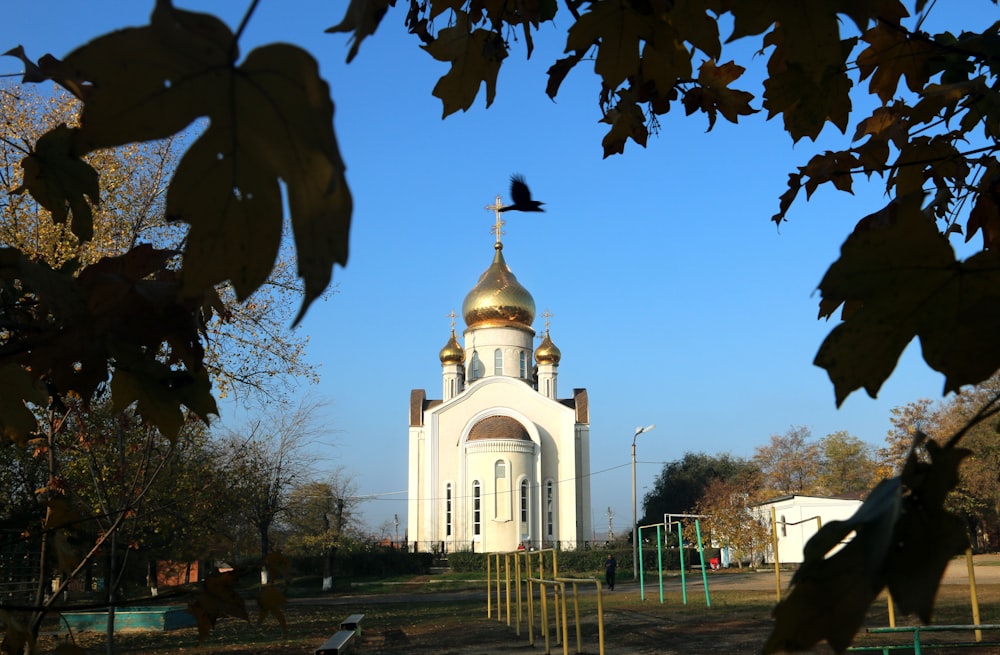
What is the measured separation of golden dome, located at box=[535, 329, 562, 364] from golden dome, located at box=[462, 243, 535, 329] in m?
1.28

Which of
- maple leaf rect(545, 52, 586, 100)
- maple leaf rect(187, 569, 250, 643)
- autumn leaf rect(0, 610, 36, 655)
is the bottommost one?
autumn leaf rect(0, 610, 36, 655)

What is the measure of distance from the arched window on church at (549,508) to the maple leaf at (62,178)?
3833cm

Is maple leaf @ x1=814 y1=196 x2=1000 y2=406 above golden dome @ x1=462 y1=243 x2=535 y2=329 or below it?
below

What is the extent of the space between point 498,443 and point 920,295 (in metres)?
37.1

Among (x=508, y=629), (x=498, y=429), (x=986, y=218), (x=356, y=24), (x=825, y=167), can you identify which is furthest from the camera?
(x=498, y=429)

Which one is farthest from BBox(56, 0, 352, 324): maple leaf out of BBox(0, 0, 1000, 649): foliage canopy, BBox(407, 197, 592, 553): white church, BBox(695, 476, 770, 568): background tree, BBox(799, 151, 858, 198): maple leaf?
BBox(407, 197, 592, 553): white church

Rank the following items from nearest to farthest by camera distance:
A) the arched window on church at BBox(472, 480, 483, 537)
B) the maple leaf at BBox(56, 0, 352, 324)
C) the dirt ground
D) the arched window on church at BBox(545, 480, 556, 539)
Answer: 1. the maple leaf at BBox(56, 0, 352, 324)
2. the dirt ground
3. the arched window on church at BBox(472, 480, 483, 537)
4. the arched window on church at BBox(545, 480, 556, 539)

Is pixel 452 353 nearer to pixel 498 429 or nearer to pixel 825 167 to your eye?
pixel 498 429

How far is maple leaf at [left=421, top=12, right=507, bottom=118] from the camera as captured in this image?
55.9 inches

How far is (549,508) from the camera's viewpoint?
3903 cm

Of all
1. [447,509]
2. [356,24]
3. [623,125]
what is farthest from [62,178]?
[447,509]

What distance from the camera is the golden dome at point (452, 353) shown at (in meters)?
41.6

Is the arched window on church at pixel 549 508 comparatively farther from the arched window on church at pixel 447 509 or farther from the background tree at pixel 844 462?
the background tree at pixel 844 462

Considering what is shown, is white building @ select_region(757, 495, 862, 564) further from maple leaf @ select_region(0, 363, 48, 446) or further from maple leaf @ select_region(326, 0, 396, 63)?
maple leaf @ select_region(326, 0, 396, 63)
